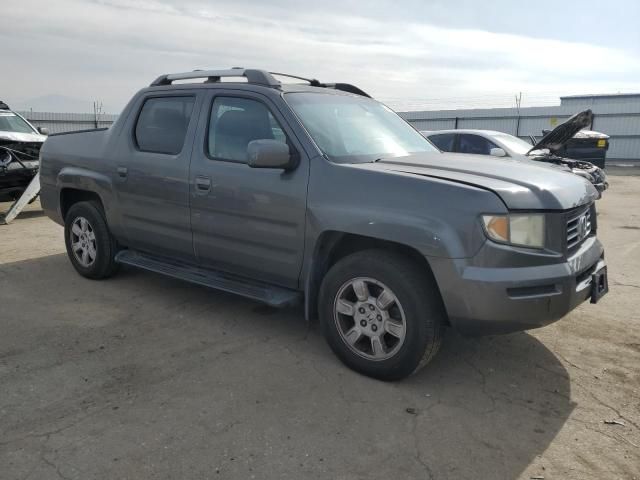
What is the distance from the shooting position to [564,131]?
9375 mm

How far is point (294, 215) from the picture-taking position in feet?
12.0

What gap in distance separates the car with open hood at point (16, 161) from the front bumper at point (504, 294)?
26.4 feet

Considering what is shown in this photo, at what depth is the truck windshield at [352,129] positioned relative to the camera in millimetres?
3799

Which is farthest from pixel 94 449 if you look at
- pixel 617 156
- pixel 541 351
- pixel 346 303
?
pixel 617 156

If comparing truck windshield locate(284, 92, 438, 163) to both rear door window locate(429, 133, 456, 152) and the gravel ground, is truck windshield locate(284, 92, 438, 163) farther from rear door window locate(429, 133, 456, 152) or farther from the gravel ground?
rear door window locate(429, 133, 456, 152)

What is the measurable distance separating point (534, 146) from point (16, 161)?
341 inches

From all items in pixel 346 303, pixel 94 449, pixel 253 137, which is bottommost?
pixel 94 449

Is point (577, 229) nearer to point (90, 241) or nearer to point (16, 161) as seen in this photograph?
point (90, 241)

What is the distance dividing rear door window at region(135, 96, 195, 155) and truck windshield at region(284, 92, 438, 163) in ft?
3.44

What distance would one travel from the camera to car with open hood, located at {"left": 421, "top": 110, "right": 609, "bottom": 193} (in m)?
9.18

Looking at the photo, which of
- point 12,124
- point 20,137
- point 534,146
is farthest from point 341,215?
point 12,124

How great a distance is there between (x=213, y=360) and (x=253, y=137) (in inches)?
64.2

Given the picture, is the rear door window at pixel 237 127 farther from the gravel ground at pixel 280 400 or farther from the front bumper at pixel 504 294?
the front bumper at pixel 504 294

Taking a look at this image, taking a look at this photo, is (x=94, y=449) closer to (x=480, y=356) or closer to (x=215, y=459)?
(x=215, y=459)
